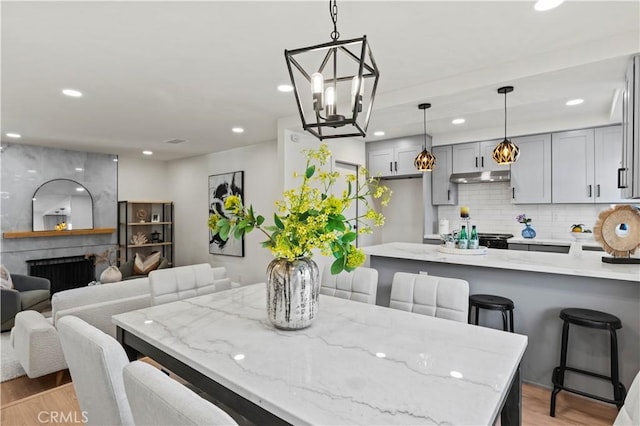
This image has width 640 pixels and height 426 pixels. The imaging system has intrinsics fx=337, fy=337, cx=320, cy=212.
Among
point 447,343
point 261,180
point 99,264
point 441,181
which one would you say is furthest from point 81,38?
point 99,264

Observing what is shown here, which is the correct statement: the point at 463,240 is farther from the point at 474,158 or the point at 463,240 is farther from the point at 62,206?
the point at 62,206

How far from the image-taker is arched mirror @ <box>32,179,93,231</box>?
5566 mm

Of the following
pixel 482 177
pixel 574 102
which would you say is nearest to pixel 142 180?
pixel 482 177

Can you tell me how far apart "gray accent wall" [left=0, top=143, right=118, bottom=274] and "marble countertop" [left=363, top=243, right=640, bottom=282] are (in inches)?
213

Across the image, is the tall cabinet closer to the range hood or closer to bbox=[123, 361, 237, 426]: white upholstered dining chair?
the range hood

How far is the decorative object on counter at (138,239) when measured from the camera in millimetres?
6546

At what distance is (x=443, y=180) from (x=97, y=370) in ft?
16.7

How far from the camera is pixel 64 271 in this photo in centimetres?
582

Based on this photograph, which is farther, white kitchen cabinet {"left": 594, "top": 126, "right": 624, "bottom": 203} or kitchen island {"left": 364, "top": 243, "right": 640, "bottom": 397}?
white kitchen cabinet {"left": 594, "top": 126, "right": 624, "bottom": 203}

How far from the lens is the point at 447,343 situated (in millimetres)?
1371

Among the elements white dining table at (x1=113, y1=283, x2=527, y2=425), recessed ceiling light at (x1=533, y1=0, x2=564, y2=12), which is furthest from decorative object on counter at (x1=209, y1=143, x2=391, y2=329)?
recessed ceiling light at (x1=533, y1=0, x2=564, y2=12)

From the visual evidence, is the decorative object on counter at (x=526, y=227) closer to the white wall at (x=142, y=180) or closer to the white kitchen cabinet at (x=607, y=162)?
the white kitchen cabinet at (x=607, y=162)

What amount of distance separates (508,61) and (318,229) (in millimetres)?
2119

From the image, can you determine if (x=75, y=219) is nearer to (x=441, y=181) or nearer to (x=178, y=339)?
(x=178, y=339)
